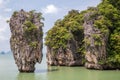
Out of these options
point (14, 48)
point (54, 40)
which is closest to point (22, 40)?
point (14, 48)

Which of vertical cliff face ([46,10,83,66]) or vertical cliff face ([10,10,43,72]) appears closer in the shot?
vertical cliff face ([10,10,43,72])

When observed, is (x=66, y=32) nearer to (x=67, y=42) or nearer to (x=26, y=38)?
(x=67, y=42)

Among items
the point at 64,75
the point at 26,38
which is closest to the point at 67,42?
the point at 26,38

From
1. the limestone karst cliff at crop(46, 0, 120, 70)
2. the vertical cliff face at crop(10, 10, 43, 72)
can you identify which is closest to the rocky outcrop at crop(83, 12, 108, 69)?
the limestone karst cliff at crop(46, 0, 120, 70)

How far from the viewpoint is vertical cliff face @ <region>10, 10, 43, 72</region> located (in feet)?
107

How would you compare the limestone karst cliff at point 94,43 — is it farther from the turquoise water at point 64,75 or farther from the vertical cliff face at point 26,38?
the vertical cliff face at point 26,38

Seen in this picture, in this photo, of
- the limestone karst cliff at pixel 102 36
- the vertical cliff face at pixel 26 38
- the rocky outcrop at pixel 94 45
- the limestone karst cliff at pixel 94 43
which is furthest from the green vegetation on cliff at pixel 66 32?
the vertical cliff face at pixel 26 38

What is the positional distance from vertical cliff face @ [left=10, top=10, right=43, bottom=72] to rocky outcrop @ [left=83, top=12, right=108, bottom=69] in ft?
18.2

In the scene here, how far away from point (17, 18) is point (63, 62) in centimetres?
1179

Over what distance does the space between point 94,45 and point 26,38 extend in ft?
23.3

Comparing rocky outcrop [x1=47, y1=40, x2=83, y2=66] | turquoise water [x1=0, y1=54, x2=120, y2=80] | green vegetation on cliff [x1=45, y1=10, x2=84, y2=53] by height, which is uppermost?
green vegetation on cliff [x1=45, y1=10, x2=84, y2=53]

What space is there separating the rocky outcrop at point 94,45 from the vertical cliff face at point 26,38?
555cm

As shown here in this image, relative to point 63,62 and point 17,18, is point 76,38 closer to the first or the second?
point 63,62

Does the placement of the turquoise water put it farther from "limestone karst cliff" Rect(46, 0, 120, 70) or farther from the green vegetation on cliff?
the green vegetation on cliff
